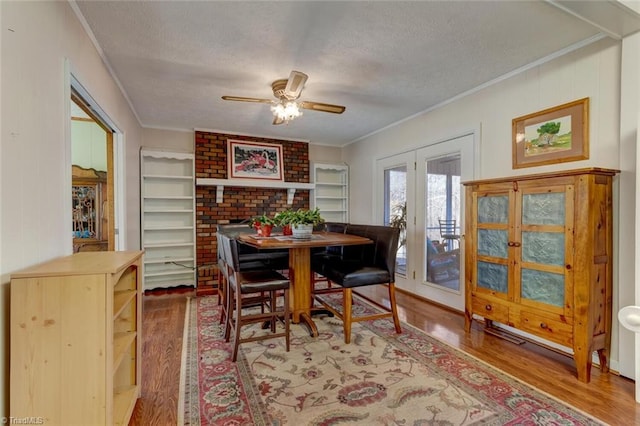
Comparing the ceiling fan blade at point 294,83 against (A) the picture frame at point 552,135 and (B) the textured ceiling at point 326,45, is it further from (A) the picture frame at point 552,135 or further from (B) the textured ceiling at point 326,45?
(A) the picture frame at point 552,135

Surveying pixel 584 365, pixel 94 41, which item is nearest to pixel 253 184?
pixel 94 41

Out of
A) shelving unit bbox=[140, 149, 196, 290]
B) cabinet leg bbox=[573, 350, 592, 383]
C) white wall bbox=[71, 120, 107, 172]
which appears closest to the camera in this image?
cabinet leg bbox=[573, 350, 592, 383]

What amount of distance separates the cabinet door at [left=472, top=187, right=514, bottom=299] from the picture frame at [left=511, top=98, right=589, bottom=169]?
0.44 metres

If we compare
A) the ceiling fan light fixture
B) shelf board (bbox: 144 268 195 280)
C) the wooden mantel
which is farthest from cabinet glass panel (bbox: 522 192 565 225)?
shelf board (bbox: 144 268 195 280)

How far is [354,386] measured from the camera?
6.42 feet

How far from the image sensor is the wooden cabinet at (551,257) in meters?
1.98

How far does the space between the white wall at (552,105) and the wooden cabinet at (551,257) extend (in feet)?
0.35

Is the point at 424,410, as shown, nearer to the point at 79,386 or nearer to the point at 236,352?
the point at 236,352

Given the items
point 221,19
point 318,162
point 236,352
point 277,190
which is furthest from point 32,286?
point 318,162

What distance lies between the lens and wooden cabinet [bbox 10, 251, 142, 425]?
3.83 feet

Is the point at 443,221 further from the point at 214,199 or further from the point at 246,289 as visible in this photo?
the point at 214,199

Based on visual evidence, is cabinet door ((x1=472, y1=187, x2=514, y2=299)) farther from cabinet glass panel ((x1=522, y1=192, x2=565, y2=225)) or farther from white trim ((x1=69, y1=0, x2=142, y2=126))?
white trim ((x1=69, y1=0, x2=142, y2=126))

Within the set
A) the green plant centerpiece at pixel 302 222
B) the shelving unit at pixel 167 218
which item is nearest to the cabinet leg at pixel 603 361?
the green plant centerpiece at pixel 302 222

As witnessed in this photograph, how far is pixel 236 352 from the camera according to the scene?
7.51ft
